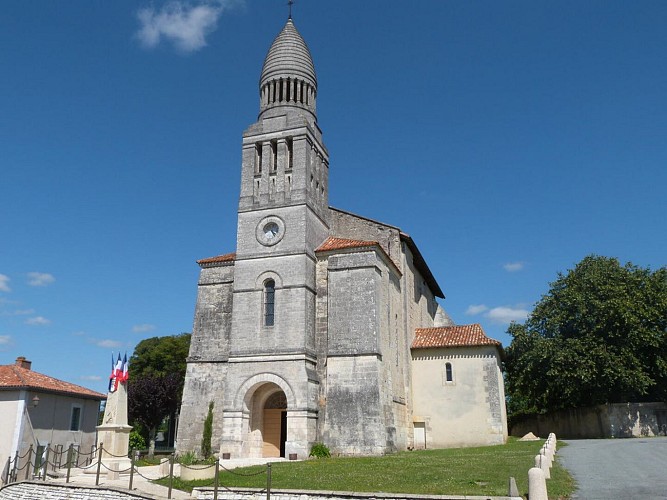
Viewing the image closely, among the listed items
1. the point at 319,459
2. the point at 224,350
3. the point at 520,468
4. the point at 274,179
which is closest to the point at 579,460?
the point at 520,468

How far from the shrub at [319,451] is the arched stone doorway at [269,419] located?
2578mm

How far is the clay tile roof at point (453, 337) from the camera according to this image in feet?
98.4

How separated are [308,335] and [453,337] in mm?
9756

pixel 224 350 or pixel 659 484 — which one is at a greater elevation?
pixel 224 350

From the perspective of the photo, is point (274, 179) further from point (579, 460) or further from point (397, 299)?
point (579, 460)

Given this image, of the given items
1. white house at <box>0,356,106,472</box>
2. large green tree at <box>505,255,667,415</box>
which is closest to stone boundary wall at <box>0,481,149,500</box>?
white house at <box>0,356,106,472</box>

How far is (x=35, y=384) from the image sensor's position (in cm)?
2577

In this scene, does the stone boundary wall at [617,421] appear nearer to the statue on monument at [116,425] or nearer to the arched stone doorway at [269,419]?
the arched stone doorway at [269,419]

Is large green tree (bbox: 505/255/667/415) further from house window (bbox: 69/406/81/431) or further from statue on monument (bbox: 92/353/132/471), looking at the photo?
house window (bbox: 69/406/81/431)

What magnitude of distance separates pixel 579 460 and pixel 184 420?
56.3 ft

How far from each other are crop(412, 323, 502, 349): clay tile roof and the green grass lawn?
33.1 ft

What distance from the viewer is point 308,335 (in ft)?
83.0

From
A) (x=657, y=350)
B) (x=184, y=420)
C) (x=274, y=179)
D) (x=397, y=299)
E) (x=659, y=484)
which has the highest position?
(x=274, y=179)

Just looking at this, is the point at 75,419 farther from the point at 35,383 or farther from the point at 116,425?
the point at 116,425
